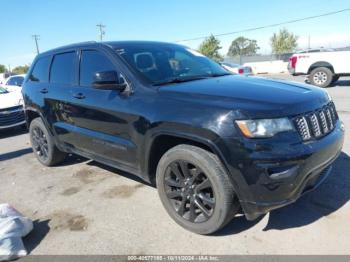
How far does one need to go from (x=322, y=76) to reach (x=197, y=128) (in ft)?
Result: 42.0

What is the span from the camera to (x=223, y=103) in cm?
290

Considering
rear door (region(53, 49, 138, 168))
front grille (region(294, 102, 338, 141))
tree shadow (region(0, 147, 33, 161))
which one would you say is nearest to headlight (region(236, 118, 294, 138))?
front grille (region(294, 102, 338, 141))

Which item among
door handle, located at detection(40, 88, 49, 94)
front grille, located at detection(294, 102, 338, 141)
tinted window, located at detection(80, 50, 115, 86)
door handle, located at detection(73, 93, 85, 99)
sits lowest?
front grille, located at detection(294, 102, 338, 141)

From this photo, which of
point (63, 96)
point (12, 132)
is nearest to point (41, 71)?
point (63, 96)

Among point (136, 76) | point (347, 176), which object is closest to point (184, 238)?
point (136, 76)

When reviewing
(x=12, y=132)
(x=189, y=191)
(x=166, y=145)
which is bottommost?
(x=12, y=132)

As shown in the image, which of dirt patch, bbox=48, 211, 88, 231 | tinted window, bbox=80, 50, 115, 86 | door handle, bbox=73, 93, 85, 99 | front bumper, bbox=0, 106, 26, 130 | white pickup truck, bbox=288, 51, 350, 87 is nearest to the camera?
dirt patch, bbox=48, 211, 88, 231

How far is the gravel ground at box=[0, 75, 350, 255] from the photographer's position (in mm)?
3113

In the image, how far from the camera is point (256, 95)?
3.00 m

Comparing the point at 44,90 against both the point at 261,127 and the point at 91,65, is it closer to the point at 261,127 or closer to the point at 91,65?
the point at 91,65

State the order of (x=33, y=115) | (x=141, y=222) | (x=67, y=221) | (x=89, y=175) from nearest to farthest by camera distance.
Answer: (x=141, y=222), (x=67, y=221), (x=89, y=175), (x=33, y=115)

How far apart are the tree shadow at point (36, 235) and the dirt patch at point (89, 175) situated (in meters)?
1.19

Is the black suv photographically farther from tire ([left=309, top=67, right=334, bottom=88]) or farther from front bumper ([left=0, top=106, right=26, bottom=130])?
tire ([left=309, top=67, right=334, bottom=88])

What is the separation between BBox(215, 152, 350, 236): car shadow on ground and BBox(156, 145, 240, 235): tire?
275mm
